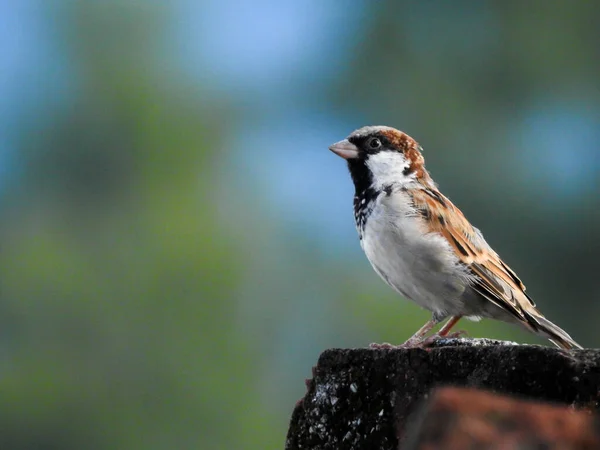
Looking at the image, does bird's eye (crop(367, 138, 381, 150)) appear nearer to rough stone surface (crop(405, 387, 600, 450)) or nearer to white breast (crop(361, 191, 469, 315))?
white breast (crop(361, 191, 469, 315))

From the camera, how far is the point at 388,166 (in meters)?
3.64

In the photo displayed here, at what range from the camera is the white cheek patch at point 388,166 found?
3.61 metres

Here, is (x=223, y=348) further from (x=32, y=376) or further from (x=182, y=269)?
(x=32, y=376)

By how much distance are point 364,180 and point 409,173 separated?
0.66ft

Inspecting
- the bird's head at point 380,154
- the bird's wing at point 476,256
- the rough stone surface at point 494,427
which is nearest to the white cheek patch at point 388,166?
the bird's head at point 380,154

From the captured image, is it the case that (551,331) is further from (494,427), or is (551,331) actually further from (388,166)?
(494,427)

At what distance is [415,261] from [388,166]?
0.59 meters

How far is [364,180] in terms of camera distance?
11.9ft

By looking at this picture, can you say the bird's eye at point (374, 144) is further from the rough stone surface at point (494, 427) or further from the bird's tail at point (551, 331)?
the rough stone surface at point (494, 427)

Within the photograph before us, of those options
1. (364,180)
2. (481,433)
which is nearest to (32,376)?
(364,180)

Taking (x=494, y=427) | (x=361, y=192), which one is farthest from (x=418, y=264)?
(x=494, y=427)

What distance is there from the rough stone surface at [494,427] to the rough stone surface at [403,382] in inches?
26.5

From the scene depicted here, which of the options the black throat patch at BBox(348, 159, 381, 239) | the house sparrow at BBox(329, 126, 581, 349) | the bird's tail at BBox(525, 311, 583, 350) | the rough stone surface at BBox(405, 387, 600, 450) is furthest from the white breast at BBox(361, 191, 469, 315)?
the rough stone surface at BBox(405, 387, 600, 450)

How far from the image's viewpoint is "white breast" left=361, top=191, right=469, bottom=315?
321 cm
